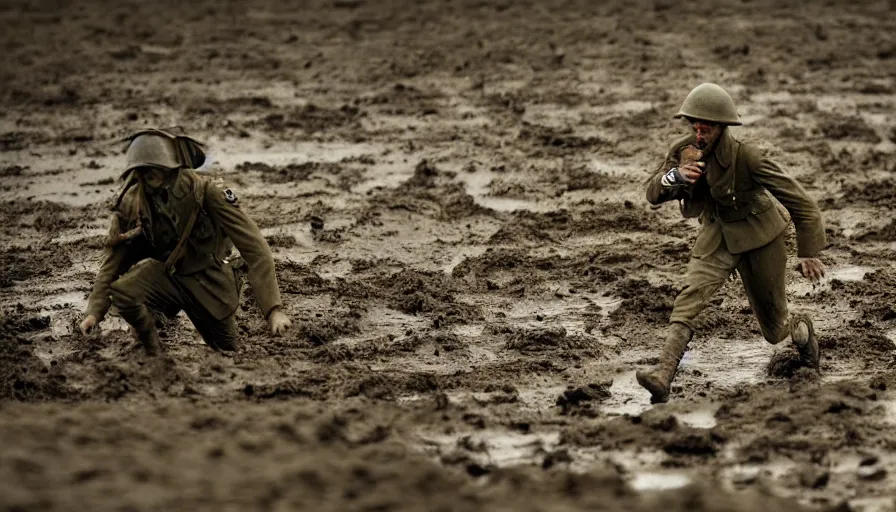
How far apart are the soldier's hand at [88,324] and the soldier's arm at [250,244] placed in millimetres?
887

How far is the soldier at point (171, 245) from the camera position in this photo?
7.59 meters

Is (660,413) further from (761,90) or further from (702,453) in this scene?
(761,90)

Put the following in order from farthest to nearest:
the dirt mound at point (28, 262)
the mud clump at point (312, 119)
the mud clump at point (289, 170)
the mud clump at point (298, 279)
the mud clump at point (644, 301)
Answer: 1. the mud clump at point (312, 119)
2. the mud clump at point (289, 170)
3. the dirt mound at point (28, 262)
4. the mud clump at point (298, 279)
5. the mud clump at point (644, 301)

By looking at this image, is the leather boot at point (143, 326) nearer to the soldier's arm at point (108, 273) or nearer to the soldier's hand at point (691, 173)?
the soldier's arm at point (108, 273)

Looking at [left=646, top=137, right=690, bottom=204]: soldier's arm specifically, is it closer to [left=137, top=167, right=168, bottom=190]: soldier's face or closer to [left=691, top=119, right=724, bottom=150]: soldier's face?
[left=691, top=119, right=724, bottom=150]: soldier's face

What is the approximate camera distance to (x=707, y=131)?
7535mm

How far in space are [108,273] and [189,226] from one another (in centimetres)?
54

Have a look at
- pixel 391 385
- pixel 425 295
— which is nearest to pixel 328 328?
pixel 425 295

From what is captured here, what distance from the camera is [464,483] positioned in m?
6.18

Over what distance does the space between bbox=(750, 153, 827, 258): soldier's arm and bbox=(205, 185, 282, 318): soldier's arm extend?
2774 millimetres

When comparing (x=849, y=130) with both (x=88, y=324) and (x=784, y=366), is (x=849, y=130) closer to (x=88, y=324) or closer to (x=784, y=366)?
(x=784, y=366)

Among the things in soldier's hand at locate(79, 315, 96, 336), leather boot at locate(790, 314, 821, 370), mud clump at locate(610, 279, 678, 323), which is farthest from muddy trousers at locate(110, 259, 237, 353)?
leather boot at locate(790, 314, 821, 370)

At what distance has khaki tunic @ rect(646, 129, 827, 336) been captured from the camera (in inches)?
299

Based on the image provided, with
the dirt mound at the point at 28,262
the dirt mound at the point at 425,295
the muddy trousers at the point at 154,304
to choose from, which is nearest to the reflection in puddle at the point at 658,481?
the dirt mound at the point at 425,295
